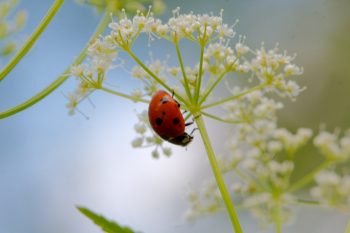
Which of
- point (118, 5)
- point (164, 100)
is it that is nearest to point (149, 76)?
point (164, 100)

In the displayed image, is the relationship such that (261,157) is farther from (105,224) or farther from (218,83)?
(105,224)

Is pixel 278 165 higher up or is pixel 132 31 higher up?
pixel 132 31

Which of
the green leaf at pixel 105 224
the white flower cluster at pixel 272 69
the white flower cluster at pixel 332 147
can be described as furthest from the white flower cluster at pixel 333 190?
the green leaf at pixel 105 224

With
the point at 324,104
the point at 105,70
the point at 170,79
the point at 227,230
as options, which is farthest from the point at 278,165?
the point at 324,104

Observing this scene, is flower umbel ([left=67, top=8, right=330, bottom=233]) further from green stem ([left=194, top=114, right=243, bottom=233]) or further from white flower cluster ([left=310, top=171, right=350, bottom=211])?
white flower cluster ([left=310, top=171, right=350, bottom=211])

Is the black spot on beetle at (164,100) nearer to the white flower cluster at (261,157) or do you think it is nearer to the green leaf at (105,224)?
the white flower cluster at (261,157)

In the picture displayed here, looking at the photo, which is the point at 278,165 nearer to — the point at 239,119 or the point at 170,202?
the point at 239,119
